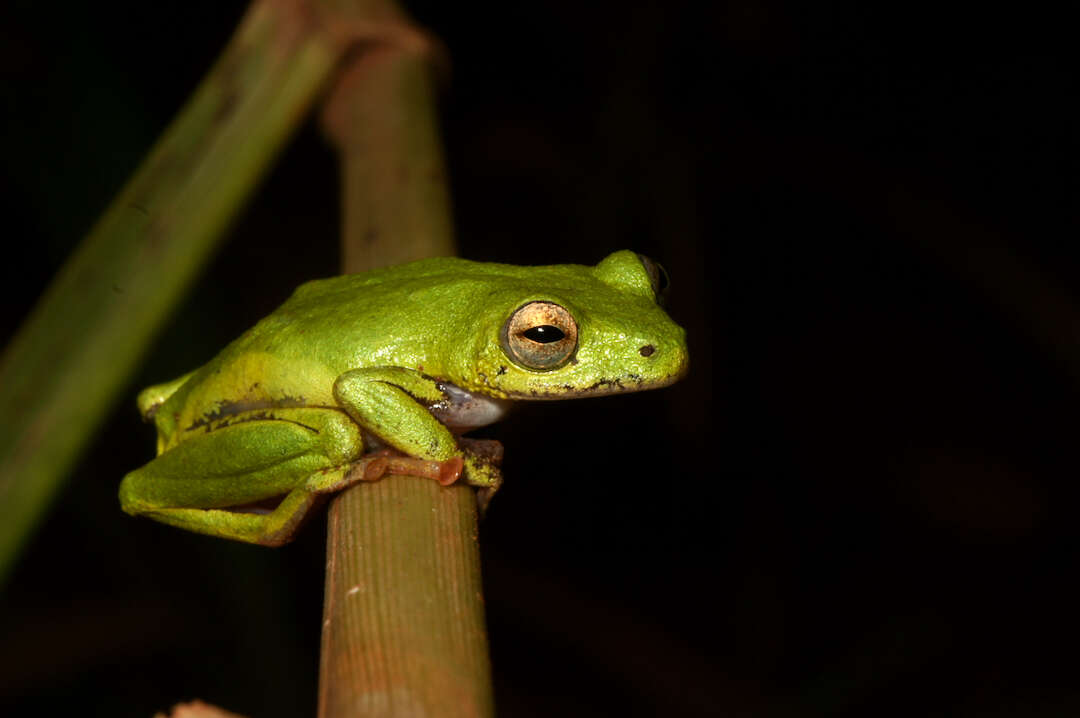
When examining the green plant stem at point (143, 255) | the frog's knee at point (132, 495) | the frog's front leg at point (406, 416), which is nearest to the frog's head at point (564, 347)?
the frog's front leg at point (406, 416)

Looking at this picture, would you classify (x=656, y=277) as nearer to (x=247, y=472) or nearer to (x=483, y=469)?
(x=483, y=469)

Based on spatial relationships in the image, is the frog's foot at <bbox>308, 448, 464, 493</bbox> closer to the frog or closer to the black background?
the frog

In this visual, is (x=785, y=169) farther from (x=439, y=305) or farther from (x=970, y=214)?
(x=439, y=305)

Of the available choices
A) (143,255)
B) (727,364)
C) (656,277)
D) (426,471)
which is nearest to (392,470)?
(426,471)

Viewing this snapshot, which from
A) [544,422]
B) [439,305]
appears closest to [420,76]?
[439,305]

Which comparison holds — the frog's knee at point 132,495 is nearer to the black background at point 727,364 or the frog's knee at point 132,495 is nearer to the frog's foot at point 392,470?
the frog's foot at point 392,470

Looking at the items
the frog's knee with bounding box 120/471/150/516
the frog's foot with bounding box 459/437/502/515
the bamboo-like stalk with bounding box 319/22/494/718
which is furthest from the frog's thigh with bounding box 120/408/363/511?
the bamboo-like stalk with bounding box 319/22/494/718
